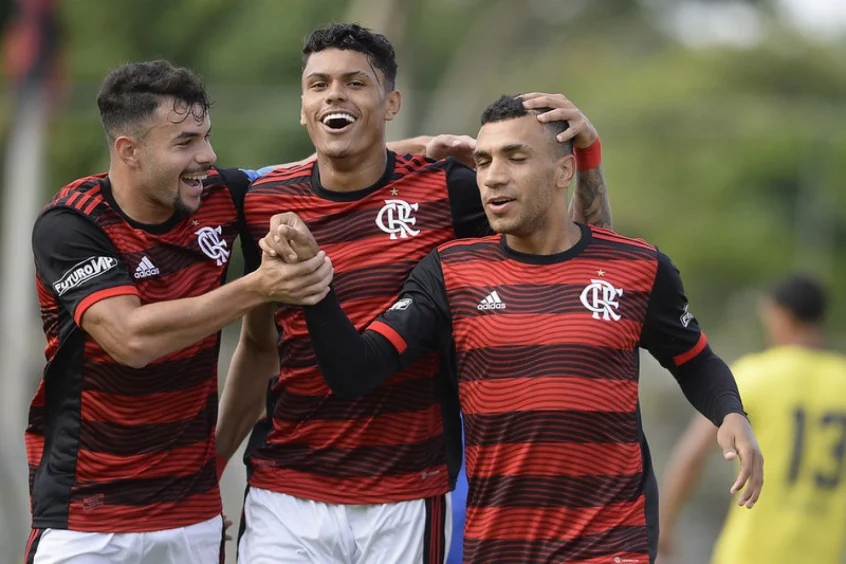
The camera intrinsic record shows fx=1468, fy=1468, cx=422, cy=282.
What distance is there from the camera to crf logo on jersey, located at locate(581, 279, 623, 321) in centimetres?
482

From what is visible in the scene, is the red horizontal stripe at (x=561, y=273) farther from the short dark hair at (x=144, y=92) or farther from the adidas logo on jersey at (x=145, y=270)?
the short dark hair at (x=144, y=92)

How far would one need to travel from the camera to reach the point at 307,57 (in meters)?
5.38

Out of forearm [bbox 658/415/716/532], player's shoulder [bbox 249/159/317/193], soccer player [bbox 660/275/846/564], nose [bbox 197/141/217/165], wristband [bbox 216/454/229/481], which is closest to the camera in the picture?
nose [bbox 197/141/217/165]

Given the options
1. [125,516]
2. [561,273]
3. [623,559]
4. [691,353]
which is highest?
[561,273]

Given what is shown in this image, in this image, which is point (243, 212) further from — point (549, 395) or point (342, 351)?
point (549, 395)

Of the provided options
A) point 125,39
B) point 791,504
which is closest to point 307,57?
point 791,504

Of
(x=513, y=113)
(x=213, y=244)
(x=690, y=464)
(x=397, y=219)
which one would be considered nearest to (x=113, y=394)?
(x=213, y=244)

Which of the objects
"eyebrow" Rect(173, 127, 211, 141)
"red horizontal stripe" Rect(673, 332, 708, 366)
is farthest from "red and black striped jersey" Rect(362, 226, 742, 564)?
"eyebrow" Rect(173, 127, 211, 141)

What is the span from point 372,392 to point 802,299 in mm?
3512

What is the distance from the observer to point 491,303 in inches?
191

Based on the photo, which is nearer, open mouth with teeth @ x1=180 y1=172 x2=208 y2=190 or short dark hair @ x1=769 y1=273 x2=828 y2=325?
open mouth with teeth @ x1=180 y1=172 x2=208 y2=190

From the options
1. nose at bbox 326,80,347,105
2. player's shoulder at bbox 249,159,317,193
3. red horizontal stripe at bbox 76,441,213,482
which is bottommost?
red horizontal stripe at bbox 76,441,213,482

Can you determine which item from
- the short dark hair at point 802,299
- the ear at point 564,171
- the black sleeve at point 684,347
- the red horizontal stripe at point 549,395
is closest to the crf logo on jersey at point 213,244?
the red horizontal stripe at point 549,395

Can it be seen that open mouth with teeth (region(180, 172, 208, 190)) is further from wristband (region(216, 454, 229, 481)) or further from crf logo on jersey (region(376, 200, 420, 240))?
wristband (region(216, 454, 229, 481))
